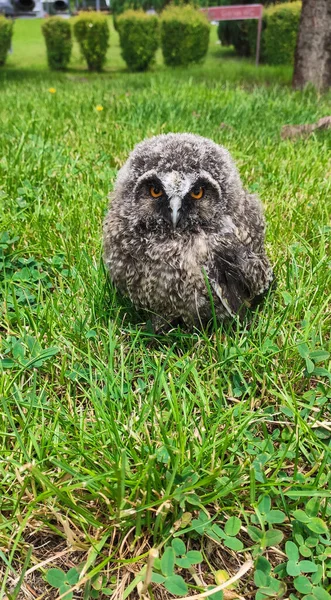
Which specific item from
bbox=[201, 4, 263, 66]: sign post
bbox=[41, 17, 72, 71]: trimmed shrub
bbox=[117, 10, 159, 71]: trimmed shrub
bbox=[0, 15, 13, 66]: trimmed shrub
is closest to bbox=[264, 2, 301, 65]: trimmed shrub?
bbox=[117, 10, 159, 71]: trimmed shrub

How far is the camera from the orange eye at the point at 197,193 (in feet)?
7.05

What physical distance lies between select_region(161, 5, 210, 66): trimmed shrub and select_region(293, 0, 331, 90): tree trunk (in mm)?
13850

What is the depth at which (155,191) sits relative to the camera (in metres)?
2.17

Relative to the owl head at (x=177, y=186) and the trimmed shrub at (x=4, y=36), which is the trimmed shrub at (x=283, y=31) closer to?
the trimmed shrub at (x=4, y=36)

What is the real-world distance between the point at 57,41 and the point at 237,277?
22.3 meters

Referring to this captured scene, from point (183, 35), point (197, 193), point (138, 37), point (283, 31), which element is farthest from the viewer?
point (183, 35)

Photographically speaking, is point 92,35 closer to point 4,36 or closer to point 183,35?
point 4,36

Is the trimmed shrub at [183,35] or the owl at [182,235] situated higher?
the trimmed shrub at [183,35]

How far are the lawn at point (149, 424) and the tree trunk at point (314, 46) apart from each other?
5392 mm

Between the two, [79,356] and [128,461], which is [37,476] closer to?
[128,461]

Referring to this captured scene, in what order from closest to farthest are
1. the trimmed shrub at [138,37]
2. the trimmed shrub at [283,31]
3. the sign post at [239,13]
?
the sign post at [239,13] < the trimmed shrub at [283,31] < the trimmed shrub at [138,37]

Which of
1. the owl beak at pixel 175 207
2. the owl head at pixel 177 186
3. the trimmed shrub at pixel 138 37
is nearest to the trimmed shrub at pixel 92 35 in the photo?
the trimmed shrub at pixel 138 37

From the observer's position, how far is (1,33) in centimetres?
1908

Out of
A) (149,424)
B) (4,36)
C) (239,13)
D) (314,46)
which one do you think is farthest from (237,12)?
(4,36)
